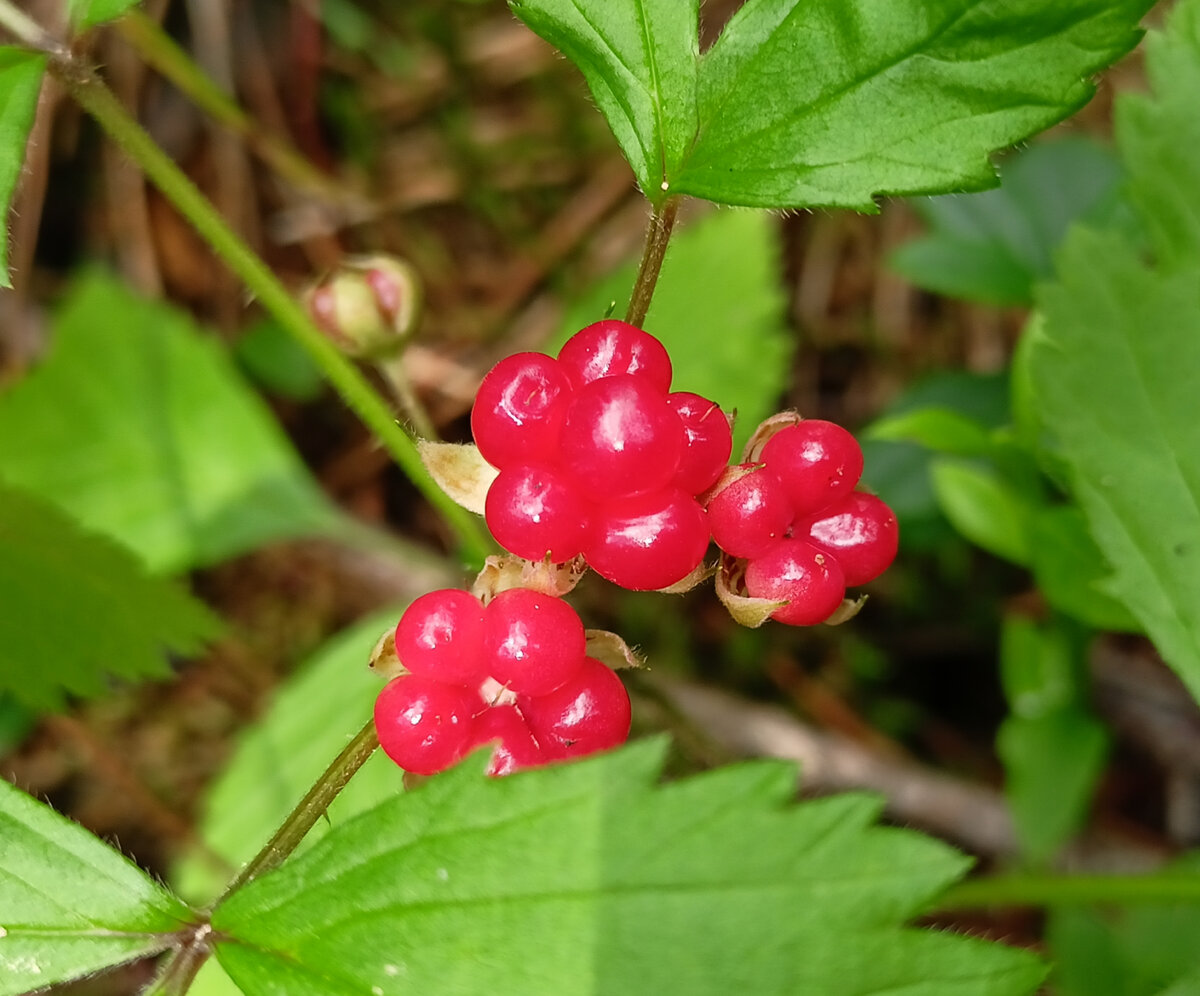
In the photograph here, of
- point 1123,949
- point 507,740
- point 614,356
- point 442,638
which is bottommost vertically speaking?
point 1123,949

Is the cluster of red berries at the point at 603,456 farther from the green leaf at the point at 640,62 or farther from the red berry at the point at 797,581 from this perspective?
the green leaf at the point at 640,62

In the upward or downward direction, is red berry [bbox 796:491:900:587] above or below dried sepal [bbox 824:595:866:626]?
above

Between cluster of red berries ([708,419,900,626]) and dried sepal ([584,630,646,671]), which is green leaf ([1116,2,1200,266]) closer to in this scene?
cluster of red berries ([708,419,900,626])

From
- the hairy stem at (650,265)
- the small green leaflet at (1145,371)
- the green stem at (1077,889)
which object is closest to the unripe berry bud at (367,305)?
the hairy stem at (650,265)

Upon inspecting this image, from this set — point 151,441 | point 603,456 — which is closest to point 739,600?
point 603,456

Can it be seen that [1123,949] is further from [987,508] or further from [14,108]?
[14,108]

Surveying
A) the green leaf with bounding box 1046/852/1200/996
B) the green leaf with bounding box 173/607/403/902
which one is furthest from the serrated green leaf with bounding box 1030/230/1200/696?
the green leaf with bounding box 173/607/403/902

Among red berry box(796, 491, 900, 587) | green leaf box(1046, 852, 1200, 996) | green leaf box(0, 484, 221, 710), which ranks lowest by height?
green leaf box(1046, 852, 1200, 996)
